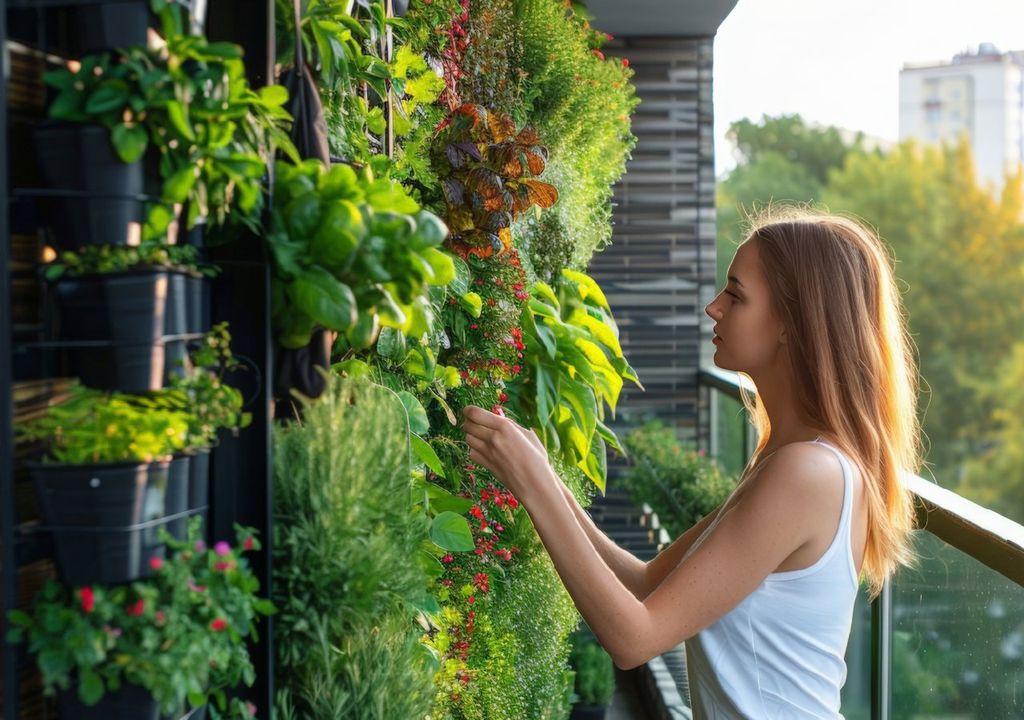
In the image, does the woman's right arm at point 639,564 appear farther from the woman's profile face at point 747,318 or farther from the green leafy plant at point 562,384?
the green leafy plant at point 562,384

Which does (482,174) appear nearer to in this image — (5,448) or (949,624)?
(949,624)

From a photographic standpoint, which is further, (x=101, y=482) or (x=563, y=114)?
(x=563, y=114)

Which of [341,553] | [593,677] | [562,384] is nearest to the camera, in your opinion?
[341,553]

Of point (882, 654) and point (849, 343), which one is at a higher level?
point (849, 343)

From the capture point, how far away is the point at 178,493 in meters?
0.91

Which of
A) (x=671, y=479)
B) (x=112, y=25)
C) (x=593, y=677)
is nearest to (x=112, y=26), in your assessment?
(x=112, y=25)

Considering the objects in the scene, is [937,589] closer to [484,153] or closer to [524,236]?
[484,153]

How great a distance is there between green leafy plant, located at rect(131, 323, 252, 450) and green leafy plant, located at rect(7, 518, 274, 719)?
8 cm

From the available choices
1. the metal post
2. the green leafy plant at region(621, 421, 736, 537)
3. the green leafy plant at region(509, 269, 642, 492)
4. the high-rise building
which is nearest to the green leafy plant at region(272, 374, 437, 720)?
the metal post

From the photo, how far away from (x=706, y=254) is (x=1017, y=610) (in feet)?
13.6

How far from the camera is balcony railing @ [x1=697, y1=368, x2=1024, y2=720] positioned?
165 centimetres

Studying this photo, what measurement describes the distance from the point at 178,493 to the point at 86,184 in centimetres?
26

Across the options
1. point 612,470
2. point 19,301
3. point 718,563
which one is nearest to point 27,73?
point 19,301

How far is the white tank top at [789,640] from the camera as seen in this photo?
58.6 inches
